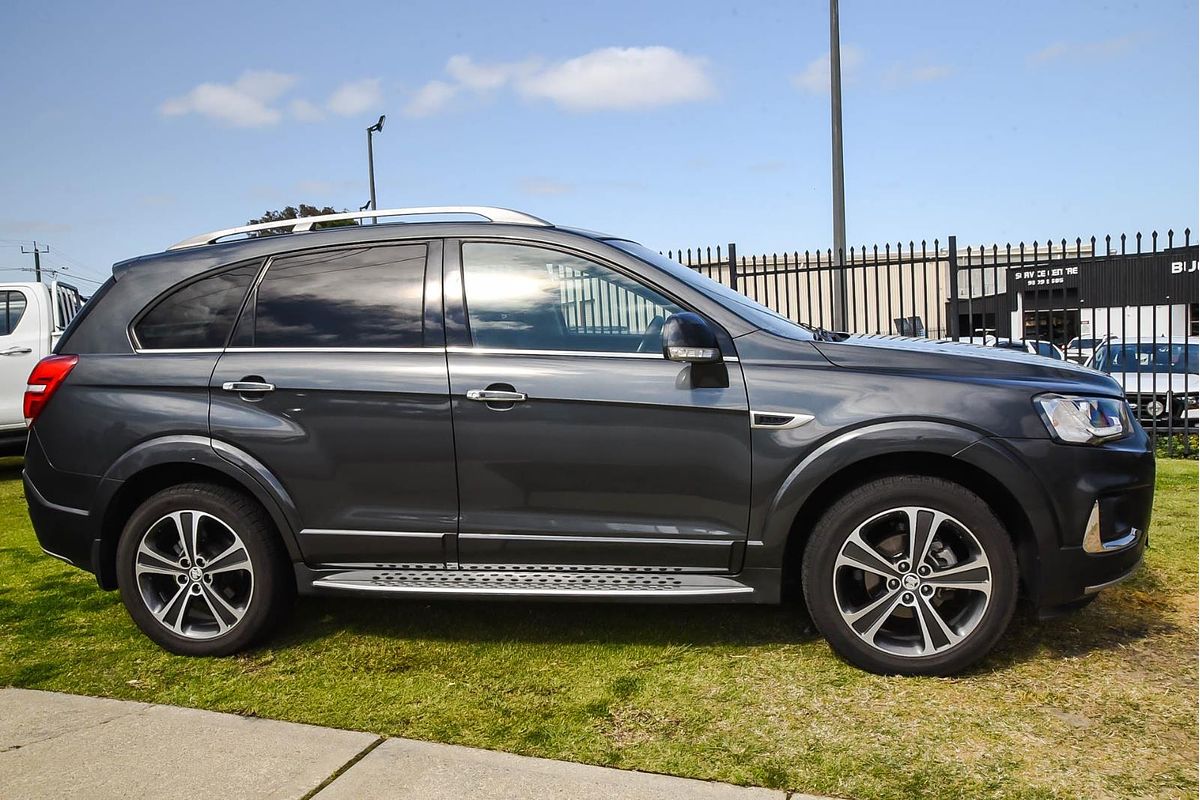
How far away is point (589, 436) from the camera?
370 cm

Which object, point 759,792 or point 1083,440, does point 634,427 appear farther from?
point 1083,440

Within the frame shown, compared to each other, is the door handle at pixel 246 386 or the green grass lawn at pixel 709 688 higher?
the door handle at pixel 246 386

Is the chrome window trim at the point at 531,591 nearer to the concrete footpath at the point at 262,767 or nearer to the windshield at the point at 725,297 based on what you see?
the concrete footpath at the point at 262,767

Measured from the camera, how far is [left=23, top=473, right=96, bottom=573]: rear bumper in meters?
4.13

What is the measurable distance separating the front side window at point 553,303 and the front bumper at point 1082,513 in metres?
1.45

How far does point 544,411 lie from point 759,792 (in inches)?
62.2

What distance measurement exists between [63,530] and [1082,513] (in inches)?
162

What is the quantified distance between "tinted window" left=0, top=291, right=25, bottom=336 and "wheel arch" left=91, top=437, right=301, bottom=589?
738cm

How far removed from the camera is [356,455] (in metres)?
3.87

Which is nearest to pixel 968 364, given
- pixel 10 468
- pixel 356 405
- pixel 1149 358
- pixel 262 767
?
pixel 356 405

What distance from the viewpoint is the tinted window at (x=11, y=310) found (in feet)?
33.4

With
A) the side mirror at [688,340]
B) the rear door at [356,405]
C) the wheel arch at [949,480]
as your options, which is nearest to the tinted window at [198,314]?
the rear door at [356,405]

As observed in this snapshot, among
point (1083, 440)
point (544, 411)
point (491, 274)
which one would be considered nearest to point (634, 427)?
point (544, 411)

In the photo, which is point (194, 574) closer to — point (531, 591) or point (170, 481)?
point (170, 481)
